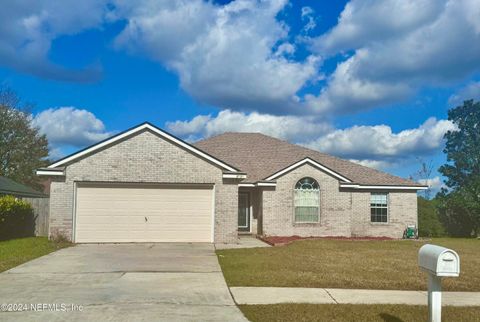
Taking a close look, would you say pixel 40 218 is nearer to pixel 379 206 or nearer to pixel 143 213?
pixel 143 213

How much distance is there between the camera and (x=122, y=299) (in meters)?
8.82

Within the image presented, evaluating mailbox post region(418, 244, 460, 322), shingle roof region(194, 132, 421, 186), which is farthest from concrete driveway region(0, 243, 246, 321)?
shingle roof region(194, 132, 421, 186)

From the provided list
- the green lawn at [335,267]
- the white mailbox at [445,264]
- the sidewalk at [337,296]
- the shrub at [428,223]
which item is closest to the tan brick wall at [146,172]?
the green lawn at [335,267]

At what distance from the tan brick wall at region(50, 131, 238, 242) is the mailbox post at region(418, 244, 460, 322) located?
42.8 feet

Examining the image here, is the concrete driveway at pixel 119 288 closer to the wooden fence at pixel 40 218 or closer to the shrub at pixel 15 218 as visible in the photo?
the shrub at pixel 15 218

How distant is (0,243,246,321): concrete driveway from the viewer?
782 cm

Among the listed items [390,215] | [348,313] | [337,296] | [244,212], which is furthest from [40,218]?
[348,313]

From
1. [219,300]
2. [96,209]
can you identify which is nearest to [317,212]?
[96,209]

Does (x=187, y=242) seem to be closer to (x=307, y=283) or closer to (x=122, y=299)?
(x=307, y=283)

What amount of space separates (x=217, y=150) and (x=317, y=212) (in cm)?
748

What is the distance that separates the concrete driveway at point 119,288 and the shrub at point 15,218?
20.3ft

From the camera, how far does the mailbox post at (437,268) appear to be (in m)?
6.64

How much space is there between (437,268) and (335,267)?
678cm

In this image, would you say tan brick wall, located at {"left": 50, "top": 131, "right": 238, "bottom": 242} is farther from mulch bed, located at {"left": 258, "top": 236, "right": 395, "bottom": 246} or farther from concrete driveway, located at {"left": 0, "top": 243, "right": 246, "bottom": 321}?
concrete driveway, located at {"left": 0, "top": 243, "right": 246, "bottom": 321}
